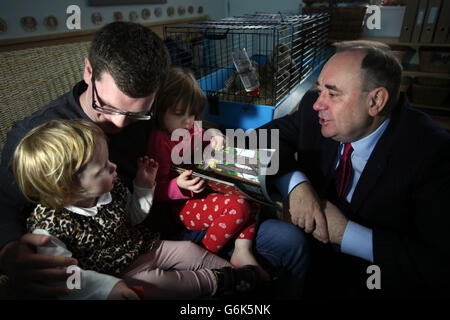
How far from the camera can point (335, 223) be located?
930 millimetres

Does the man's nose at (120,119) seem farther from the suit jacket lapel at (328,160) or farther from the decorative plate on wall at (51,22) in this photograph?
the decorative plate on wall at (51,22)

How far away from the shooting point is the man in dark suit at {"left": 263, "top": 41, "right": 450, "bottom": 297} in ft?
2.65

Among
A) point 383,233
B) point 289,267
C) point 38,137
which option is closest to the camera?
point 38,137

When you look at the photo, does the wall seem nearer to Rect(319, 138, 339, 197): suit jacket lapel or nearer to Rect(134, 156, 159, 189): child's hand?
Rect(134, 156, 159, 189): child's hand

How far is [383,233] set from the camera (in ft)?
2.83

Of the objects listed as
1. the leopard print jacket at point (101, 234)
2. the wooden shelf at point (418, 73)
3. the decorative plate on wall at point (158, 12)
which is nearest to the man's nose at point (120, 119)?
the leopard print jacket at point (101, 234)

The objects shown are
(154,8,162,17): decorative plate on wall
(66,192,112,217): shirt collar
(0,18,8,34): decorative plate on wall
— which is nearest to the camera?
(66,192,112,217): shirt collar

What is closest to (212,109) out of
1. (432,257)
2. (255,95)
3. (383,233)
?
(255,95)

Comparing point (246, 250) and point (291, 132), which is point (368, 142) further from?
point (246, 250)

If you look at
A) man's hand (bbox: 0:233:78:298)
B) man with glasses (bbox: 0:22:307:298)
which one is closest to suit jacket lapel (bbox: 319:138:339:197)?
man with glasses (bbox: 0:22:307:298)

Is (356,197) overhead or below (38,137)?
below

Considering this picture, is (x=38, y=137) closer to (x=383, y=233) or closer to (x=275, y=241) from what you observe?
(x=275, y=241)

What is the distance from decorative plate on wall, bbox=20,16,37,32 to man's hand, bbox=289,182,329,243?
1.87 meters
